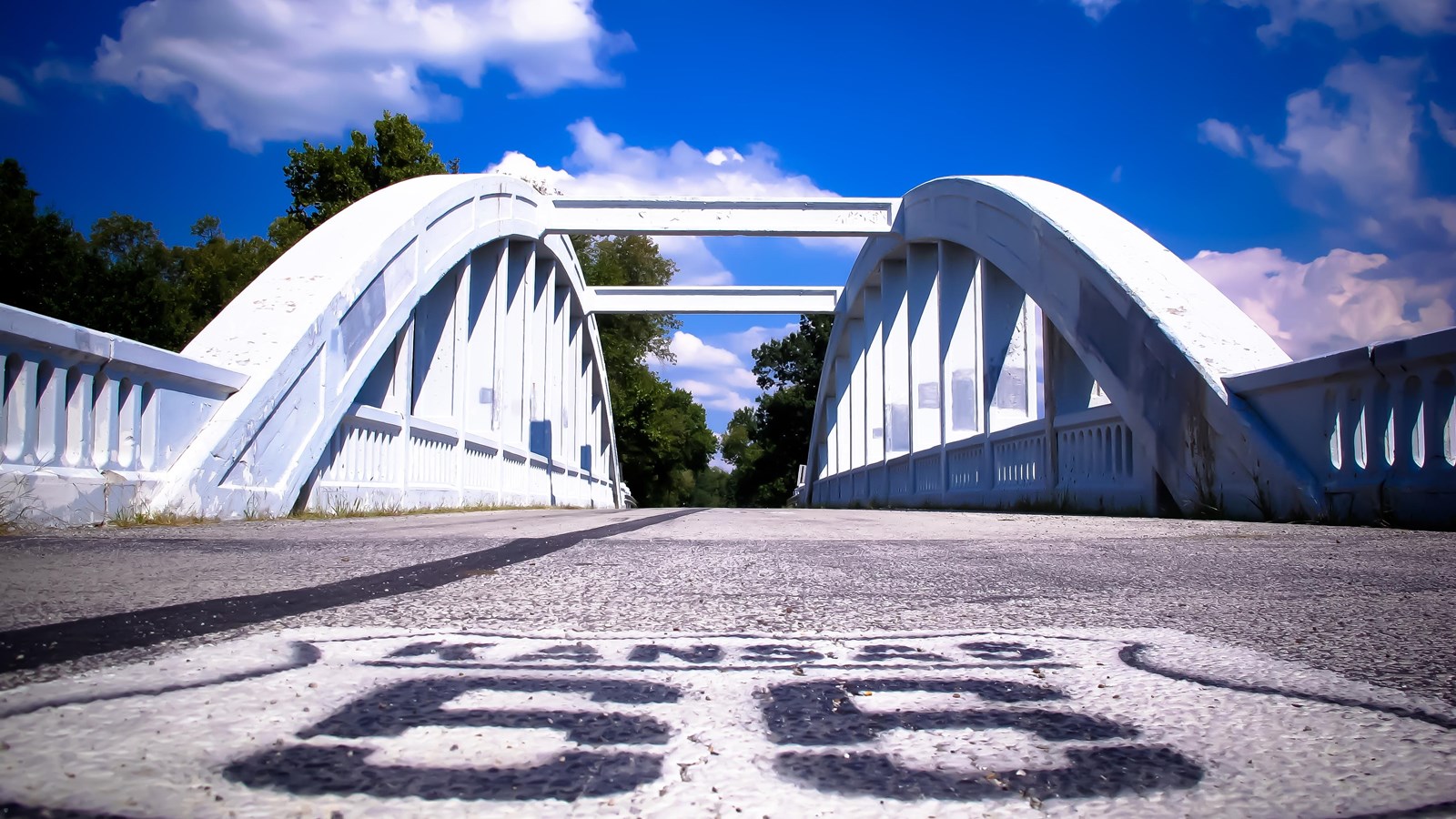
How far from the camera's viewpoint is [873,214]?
1739 cm

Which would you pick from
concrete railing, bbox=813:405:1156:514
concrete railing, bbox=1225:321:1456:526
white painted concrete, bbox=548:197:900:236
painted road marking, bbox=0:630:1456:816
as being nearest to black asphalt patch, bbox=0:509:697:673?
painted road marking, bbox=0:630:1456:816

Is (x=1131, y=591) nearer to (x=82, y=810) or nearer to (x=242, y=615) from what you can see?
(x=242, y=615)

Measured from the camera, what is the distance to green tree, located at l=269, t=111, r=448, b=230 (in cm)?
2620

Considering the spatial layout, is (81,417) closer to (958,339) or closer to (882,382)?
(958,339)

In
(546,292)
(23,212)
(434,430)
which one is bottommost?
(434,430)

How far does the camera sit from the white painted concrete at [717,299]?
915 inches

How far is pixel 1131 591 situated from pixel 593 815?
2057mm

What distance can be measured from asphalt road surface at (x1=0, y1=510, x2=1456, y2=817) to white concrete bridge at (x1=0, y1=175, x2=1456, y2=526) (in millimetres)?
3053

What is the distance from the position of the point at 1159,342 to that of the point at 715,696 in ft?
24.2

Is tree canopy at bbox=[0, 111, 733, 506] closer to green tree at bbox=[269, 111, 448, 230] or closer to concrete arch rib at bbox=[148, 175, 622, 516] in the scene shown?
green tree at bbox=[269, 111, 448, 230]

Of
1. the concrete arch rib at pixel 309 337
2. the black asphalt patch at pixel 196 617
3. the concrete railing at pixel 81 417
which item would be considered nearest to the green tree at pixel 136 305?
the concrete arch rib at pixel 309 337

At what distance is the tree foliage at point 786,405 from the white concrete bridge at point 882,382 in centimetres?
3366

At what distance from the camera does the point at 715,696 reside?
51.2 inches

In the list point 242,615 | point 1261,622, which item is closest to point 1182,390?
point 1261,622
